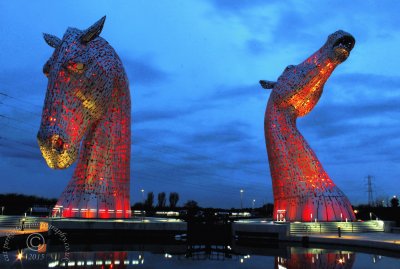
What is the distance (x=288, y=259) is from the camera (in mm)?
11148

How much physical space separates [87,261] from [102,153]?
28.0 ft

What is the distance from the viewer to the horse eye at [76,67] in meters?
15.3

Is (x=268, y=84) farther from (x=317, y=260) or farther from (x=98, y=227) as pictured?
(x=317, y=260)

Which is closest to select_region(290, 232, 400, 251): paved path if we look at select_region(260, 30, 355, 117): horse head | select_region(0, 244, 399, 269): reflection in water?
select_region(0, 244, 399, 269): reflection in water

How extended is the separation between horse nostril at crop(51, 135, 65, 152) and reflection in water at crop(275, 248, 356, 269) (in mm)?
8419

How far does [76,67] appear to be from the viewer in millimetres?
15438

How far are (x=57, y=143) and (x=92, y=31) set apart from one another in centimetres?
448

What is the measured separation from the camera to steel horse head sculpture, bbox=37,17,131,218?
49.1 ft

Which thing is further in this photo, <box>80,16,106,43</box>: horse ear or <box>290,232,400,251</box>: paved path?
<box>80,16,106,43</box>: horse ear

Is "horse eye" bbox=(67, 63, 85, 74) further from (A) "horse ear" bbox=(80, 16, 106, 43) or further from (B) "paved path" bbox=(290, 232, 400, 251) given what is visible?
(B) "paved path" bbox=(290, 232, 400, 251)

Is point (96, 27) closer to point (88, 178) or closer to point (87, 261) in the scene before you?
point (88, 178)

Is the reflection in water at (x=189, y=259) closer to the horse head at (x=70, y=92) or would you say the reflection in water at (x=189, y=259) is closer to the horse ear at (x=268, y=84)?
the horse head at (x=70, y=92)

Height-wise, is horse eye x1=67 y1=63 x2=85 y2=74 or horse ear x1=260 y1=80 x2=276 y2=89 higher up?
horse ear x1=260 y1=80 x2=276 y2=89

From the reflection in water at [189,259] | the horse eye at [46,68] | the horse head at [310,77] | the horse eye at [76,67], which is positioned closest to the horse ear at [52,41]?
the horse eye at [46,68]
